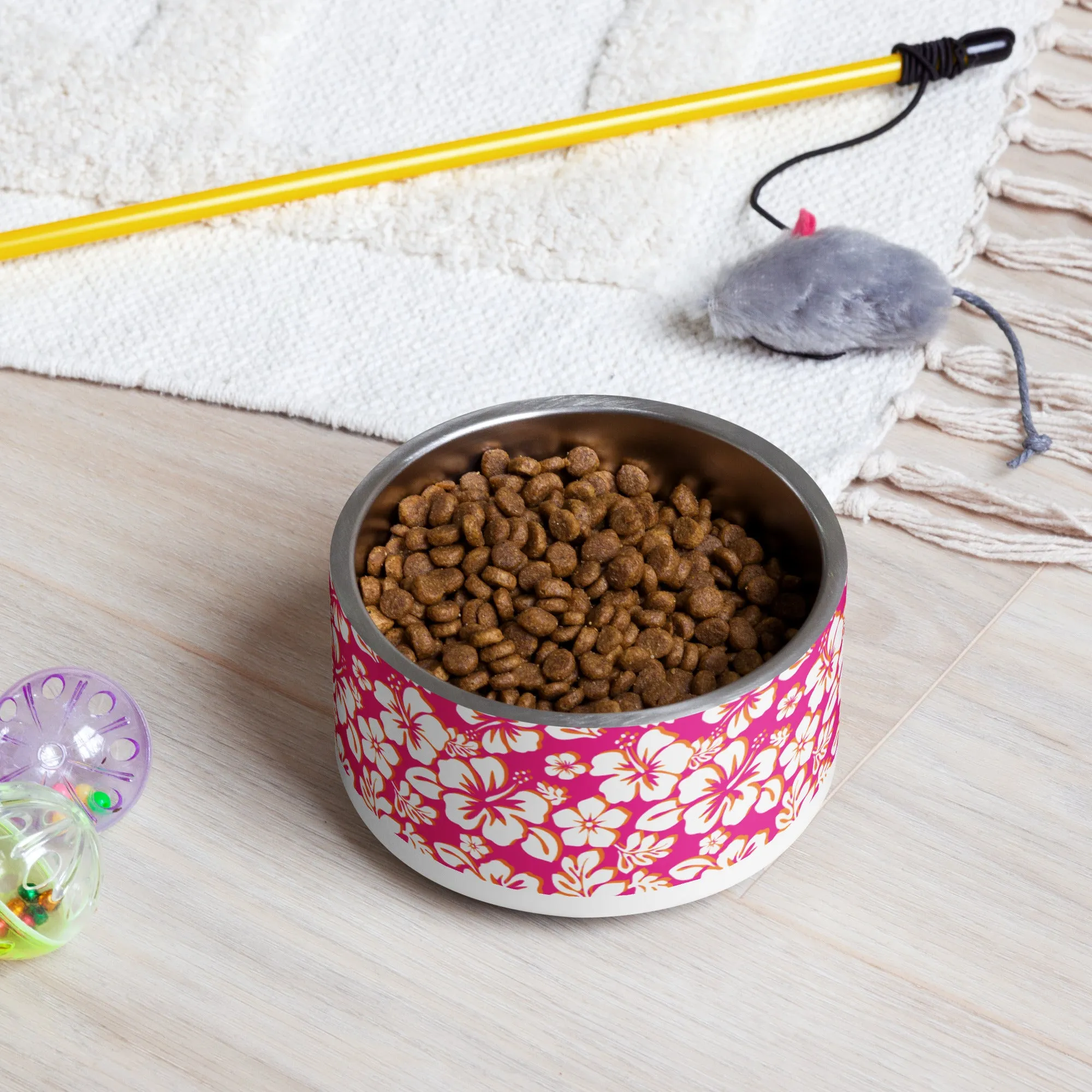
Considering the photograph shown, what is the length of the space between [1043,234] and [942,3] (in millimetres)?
357

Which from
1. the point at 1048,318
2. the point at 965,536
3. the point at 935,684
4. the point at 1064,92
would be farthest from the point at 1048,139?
the point at 935,684

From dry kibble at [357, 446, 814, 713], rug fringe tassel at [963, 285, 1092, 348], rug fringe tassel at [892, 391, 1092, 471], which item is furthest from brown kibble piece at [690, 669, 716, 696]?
rug fringe tassel at [963, 285, 1092, 348]

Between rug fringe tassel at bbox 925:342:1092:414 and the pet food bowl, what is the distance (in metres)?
0.38

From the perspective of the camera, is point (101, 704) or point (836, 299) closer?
point (101, 704)

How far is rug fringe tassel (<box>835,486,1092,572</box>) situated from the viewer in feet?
3.32

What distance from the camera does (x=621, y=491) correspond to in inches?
35.0

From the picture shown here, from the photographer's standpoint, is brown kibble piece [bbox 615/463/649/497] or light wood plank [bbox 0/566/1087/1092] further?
brown kibble piece [bbox 615/463/649/497]

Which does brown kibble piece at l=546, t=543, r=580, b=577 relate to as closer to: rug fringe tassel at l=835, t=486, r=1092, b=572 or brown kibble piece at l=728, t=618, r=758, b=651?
brown kibble piece at l=728, t=618, r=758, b=651

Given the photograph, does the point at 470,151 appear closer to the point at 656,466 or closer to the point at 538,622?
the point at 656,466

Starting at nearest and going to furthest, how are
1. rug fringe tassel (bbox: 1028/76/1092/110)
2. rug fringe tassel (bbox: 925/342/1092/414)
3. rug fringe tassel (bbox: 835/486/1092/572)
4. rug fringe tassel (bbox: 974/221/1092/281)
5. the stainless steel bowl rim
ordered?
the stainless steel bowl rim, rug fringe tassel (bbox: 835/486/1092/572), rug fringe tassel (bbox: 925/342/1092/414), rug fringe tassel (bbox: 974/221/1092/281), rug fringe tassel (bbox: 1028/76/1092/110)

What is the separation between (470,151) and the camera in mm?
1301

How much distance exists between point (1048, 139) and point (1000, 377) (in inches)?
13.6

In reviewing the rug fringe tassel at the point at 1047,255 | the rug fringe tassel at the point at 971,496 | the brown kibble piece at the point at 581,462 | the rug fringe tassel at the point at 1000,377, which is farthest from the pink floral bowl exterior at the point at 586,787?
the rug fringe tassel at the point at 1047,255

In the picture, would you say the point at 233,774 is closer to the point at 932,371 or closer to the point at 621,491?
the point at 621,491
